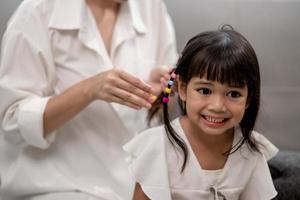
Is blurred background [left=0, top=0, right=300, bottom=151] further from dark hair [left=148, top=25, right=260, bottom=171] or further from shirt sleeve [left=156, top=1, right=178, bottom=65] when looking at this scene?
dark hair [left=148, top=25, right=260, bottom=171]

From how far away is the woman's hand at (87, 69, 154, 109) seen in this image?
92cm

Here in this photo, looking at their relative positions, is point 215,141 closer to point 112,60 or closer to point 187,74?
point 187,74

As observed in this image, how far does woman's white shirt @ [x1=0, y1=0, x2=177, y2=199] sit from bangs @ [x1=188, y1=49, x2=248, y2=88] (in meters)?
0.35

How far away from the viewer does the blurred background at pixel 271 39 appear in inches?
57.6

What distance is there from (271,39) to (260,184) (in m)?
0.69

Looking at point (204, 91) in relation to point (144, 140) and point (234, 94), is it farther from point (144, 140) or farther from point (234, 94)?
point (144, 140)

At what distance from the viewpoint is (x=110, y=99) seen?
96 centimetres

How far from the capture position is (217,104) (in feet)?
2.67

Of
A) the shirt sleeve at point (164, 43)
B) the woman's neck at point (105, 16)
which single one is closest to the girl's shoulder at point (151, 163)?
the woman's neck at point (105, 16)

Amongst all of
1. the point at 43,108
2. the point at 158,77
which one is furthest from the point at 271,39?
the point at 43,108

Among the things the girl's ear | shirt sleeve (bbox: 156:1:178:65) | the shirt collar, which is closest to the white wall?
shirt sleeve (bbox: 156:1:178:65)

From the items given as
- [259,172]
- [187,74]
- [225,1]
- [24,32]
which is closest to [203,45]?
[187,74]

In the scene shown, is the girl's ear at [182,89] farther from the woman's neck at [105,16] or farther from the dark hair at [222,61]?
the woman's neck at [105,16]

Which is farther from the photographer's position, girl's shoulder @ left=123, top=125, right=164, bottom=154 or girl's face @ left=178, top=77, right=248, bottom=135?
girl's shoulder @ left=123, top=125, right=164, bottom=154
